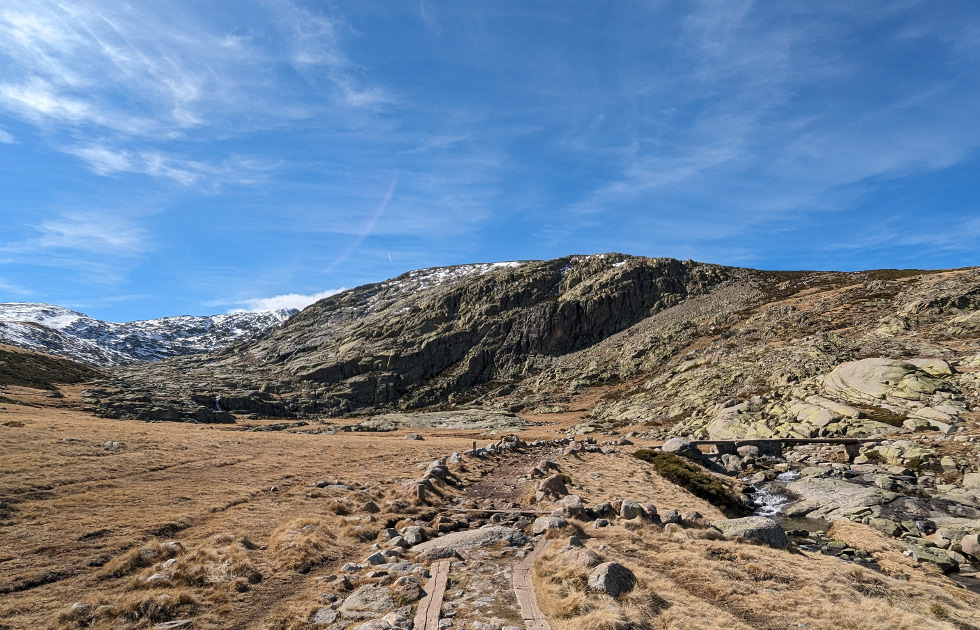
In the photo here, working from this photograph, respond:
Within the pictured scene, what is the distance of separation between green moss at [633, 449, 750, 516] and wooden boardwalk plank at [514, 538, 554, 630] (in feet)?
60.7

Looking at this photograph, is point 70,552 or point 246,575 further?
point 70,552

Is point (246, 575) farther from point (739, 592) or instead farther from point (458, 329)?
point (458, 329)

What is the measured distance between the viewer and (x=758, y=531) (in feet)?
52.5

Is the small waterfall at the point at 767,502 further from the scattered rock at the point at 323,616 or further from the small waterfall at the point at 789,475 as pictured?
the scattered rock at the point at 323,616

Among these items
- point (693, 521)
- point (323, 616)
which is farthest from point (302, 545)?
point (693, 521)

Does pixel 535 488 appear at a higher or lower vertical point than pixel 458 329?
lower

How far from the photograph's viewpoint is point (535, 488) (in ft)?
77.7

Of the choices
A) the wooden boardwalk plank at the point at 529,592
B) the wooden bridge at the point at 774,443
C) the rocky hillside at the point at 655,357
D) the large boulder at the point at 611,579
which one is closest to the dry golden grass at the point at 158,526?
the wooden boardwalk plank at the point at 529,592

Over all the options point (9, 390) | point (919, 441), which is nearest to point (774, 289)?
point (919, 441)

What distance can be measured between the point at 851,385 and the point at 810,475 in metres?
20.3

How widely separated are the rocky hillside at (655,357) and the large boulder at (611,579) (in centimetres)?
3848

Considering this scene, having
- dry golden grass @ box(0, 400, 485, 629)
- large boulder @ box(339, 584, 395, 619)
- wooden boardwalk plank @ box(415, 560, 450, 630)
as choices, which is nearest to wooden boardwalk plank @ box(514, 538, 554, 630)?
wooden boardwalk plank @ box(415, 560, 450, 630)

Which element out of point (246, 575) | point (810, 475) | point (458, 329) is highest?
point (458, 329)

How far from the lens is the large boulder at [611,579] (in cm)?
1063
